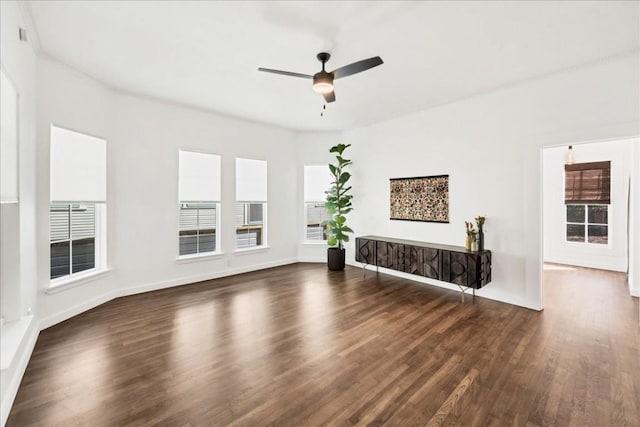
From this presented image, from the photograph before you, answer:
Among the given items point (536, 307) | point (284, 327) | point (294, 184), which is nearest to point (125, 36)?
point (284, 327)

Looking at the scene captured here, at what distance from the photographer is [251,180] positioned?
5957 mm

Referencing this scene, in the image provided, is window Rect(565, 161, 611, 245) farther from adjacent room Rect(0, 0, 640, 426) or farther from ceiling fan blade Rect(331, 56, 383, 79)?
ceiling fan blade Rect(331, 56, 383, 79)

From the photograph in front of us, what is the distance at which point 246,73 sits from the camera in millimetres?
3643

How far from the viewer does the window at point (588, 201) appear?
5.86 meters

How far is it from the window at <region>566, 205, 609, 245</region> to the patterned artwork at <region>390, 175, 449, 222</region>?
3.96 m

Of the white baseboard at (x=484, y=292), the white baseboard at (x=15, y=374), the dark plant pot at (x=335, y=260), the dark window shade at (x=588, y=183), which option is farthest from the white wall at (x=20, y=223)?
the dark window shade at (x=588, y=183)

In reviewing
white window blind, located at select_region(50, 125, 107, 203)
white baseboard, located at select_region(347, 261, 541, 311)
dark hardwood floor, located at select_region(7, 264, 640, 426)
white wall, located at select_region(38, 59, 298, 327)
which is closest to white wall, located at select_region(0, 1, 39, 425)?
dark hardwood floor, located at select_region(7, 264, 640, 426)

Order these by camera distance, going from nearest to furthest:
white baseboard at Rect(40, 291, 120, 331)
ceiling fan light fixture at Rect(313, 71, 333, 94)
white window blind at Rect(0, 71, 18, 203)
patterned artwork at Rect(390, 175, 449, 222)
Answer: white window blind at Rect(0, 71, 18, 203) < ceiling fan light fixture at Rect(313, 71, 333, 94) < white baseboard at Rect(40, 291, 120, 331) < patterned artwork at Rect(390, 175, 449, 222)

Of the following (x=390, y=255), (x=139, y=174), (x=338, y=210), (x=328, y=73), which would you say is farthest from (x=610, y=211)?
(x=139, y=174)

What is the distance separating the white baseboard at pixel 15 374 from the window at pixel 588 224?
9.03 m

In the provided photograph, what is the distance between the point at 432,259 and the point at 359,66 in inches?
120

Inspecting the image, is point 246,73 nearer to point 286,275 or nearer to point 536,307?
point 286,275

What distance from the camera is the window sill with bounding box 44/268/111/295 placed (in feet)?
10.8

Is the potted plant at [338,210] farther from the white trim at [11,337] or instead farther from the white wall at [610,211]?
the white wall at [610,211]
